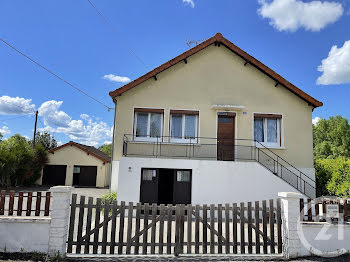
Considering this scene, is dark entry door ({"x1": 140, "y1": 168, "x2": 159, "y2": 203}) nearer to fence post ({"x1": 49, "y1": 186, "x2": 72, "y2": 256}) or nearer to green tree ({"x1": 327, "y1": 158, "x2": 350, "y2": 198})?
fence post ({"x1": 49, "y1": 186, "x2": 72, "y2": 256})

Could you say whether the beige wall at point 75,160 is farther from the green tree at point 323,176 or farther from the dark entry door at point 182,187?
the green tree at point 323,176

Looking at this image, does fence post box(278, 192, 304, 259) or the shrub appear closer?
fence post box(278, 192, 304, 259)

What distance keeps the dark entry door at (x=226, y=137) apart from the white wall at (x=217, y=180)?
2.05 m

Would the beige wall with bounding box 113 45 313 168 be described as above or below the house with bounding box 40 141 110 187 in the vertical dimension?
above

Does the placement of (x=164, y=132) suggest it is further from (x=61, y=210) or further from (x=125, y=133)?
(x=61, y=210)

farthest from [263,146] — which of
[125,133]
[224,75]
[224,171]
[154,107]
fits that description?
[125,133]

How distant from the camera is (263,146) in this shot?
12.9 metres

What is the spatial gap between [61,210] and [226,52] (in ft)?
38.0

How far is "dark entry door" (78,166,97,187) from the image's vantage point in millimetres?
27719

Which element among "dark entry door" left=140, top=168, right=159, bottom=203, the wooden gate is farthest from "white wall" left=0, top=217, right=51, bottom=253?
"dark entry door" left=140, top=168, right=159, bottom=203

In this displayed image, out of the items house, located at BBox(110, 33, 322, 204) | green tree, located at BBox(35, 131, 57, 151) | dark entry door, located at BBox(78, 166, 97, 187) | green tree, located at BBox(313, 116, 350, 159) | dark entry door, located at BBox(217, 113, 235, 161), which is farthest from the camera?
green tree, located at BBox(313, 116, 350, 159)

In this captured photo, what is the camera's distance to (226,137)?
13.3m

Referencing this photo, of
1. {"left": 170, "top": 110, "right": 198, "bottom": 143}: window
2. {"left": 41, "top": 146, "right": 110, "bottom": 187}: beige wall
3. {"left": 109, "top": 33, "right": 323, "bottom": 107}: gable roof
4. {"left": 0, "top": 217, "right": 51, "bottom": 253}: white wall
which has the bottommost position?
{"left": 0, "top": 217, "right": 51, "bottom": 253}: white wall

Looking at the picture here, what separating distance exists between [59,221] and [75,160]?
24.0 metres
